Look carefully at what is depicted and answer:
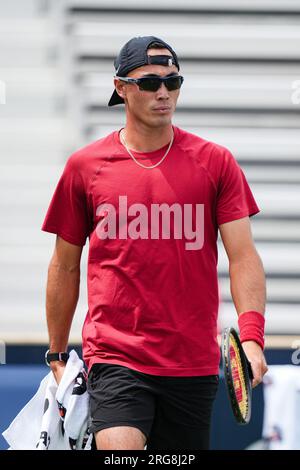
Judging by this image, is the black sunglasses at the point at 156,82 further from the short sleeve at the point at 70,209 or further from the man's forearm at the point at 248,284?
the man's forearm at the point at 248,284

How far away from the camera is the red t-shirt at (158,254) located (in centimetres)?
328

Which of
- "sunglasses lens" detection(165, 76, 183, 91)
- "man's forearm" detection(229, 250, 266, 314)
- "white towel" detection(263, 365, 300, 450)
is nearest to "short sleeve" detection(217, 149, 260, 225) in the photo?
"man's forearm" detection(229, 250, 266, 314)

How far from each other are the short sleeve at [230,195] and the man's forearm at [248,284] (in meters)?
0.13

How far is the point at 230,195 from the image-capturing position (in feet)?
11.0

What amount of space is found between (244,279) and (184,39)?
8.12 feet

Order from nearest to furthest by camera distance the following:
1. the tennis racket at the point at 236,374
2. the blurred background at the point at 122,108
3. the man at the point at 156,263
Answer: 1. the tennis racket at the point at 236,374
2. the man at the point at 156,263
3. the blurred background at the point at 122,108

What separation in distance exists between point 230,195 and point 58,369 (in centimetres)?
78

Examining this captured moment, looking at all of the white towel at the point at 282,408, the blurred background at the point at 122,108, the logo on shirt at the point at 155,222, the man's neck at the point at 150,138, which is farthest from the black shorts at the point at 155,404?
the blurred background at the point at 122,108

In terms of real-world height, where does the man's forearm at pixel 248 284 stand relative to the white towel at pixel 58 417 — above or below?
above

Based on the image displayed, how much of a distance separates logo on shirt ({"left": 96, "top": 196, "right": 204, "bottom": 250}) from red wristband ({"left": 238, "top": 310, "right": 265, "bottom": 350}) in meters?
0.25

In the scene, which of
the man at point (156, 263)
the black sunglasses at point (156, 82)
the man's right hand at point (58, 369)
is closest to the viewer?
the man at point (156, 263)

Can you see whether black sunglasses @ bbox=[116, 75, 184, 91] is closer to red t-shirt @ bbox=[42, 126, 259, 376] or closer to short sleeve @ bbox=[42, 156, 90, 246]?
red t-shirt @ bbox=[42, 126, 259, 376]

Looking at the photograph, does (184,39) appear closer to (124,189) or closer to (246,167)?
(246,167)

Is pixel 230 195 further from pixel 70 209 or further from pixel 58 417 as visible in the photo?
pixel 58 417
